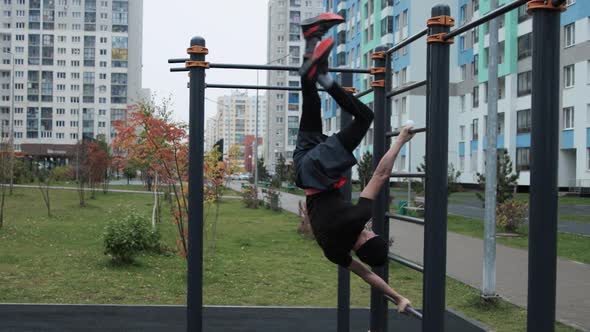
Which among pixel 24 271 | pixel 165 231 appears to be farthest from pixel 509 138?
pixel 24 271

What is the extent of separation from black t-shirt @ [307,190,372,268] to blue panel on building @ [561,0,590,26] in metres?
30.2

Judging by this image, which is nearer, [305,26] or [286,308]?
[305,26]

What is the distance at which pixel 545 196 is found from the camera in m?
2.43

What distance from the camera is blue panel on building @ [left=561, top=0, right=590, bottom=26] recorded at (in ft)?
97.8

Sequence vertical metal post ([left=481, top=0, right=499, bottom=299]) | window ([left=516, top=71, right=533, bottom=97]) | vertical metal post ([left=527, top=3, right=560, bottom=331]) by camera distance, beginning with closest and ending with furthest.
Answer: vertical metal post ([left=527, top=3, right=560, bottom=331]), vertical metal post ([left=481, top=0, right=499, bottom=299]), window ([left=516, top=71, right=533, bottom=97])

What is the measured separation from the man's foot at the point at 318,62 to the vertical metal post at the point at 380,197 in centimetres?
173

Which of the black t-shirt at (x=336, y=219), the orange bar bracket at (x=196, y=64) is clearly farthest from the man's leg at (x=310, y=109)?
the orange bar bracket at (x=196, y=64)

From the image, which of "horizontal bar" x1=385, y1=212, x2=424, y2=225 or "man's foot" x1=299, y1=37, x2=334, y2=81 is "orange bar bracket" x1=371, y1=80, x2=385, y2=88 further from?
"man's foot" x1=299, y1=37, x2=334, y2=81

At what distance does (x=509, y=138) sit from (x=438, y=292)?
35.4 m

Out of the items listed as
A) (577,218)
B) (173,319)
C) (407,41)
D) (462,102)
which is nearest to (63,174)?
(462,102)

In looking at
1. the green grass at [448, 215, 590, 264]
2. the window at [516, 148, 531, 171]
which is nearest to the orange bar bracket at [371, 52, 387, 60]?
the green grass at [448, 215, 590, 264]

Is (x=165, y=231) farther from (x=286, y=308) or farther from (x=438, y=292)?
(x=438, y=292)

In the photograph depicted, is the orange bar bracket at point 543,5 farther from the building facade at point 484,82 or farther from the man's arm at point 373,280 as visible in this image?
the building facade at point 484,82

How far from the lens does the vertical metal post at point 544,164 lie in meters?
2.43
